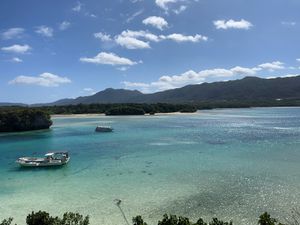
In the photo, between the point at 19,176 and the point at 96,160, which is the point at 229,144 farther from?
the point at 19,176

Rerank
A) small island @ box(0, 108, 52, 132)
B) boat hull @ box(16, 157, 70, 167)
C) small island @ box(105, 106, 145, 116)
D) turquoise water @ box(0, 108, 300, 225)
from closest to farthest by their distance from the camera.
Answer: turquoise water @ box(0, 108, 300, 225) → boat hull @ box(16, 157, 70, 167) → small island @ box(0, 108, 52, 132) → small island @ box(105, 106, 145, 116)

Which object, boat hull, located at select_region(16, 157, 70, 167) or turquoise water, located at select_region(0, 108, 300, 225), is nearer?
turquoise water, located at select_region(0, 108, 300, 225)

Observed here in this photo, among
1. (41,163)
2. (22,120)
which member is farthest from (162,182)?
(22,120)

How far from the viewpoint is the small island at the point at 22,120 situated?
333 feet

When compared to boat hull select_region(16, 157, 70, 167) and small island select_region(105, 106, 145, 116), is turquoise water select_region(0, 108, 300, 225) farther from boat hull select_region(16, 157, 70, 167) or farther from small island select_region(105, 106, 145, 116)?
small island select_region(105, 106, 145, 116)

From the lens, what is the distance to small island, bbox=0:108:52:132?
333 ft

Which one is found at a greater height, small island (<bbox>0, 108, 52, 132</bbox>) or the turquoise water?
small island (<bbox>0, 108, 52, 132</bbox>)

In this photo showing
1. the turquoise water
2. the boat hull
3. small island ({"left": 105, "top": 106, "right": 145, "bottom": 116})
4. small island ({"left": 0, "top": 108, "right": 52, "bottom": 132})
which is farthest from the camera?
small island ({"left": 105, "top": 106, "right": 145, "bottom": 116})

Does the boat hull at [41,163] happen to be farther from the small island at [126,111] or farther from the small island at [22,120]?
the small island at [126,111]

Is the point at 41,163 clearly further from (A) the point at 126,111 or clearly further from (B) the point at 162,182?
(A) the point at 126,111

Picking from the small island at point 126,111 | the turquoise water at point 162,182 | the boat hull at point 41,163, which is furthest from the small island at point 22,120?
the small island at point 126,111

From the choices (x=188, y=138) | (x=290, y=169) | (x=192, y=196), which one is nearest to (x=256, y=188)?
(x=192, y=196)

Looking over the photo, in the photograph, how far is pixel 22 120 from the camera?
103062mm

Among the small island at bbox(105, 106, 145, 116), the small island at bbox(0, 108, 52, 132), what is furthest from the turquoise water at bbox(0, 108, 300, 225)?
the small island at bbox(105, 106, 145, 116)
